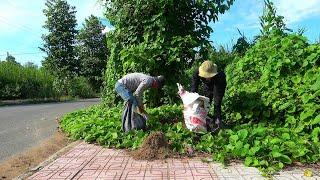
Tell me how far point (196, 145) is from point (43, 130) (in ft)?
21.3

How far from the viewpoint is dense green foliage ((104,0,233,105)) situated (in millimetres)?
11992

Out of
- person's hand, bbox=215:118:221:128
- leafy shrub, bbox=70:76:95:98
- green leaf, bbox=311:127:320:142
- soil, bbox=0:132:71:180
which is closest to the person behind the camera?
soil, bbox=0:132:71:180

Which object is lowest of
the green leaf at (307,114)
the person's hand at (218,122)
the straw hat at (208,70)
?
the person's hand at (218,122)

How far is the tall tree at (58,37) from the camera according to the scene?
4553 cm


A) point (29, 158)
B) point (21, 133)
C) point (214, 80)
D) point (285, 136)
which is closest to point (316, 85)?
point (285, 136)

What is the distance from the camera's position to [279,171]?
6445mm

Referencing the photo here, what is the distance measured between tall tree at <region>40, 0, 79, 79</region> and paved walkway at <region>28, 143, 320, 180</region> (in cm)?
3859

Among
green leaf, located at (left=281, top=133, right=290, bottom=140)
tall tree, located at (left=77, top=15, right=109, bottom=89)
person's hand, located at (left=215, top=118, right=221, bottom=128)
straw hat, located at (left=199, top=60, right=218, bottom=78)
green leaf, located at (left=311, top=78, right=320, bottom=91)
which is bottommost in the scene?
green leaf, located at (left=281, top=133, right=290, bottom=140)

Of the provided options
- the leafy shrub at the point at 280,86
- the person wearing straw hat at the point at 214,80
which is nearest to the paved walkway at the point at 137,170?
the person wearing straw hat at the point at 214,80

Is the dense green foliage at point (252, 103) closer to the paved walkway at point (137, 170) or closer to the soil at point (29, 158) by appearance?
the paved walkway at point (137, 170)

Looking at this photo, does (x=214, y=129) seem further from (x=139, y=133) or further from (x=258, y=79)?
(x=258, y=79)

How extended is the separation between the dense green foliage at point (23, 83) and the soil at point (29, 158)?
25.3 m

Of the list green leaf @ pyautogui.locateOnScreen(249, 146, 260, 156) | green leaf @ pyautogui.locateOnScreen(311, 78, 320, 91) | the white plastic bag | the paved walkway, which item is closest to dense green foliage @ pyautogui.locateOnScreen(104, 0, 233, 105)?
the white plastic bag

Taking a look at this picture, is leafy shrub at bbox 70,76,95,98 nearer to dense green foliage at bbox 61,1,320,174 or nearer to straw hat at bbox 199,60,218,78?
dense green foliage at bbox 61,1,320,174
